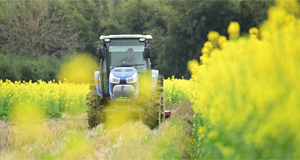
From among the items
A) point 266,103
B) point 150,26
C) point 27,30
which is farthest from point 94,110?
point 150,26

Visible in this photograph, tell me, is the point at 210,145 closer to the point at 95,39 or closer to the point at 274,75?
the point at 274,75

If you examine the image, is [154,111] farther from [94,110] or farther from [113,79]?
[94,110]

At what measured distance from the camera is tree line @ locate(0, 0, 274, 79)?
128ft

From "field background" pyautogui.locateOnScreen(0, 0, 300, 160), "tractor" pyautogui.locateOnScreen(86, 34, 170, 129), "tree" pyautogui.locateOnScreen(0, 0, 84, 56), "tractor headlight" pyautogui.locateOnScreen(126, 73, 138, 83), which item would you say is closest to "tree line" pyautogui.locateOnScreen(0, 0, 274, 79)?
Answer: "tree" pyautogui.locateOnScreen(0, 0, 84, 56)

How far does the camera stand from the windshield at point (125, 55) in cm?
1231

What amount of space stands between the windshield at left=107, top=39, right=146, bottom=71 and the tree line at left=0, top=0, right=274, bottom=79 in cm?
1793

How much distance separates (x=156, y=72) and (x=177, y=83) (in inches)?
388

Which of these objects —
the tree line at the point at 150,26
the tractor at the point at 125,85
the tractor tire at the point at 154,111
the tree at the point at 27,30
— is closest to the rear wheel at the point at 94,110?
the tractor at the point at 125,85

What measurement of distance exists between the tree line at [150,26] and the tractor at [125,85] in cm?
1782

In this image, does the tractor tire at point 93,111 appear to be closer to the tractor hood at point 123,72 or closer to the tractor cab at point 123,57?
the tractor cab at point 123,57

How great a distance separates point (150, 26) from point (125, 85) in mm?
48113

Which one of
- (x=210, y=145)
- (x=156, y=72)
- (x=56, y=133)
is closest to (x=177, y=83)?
(x=156, y=72)

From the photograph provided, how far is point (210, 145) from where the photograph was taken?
611 centimetres

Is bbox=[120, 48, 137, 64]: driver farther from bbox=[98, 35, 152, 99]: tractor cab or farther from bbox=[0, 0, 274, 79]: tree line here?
bbox=[0, 0, 274, 79]: tree line
